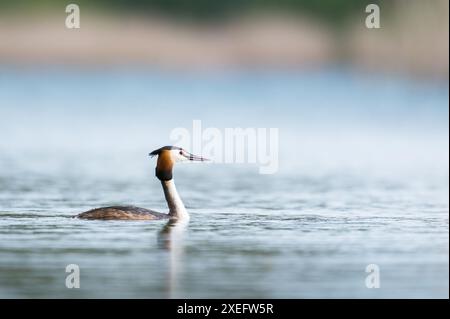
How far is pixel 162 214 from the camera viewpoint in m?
15.2

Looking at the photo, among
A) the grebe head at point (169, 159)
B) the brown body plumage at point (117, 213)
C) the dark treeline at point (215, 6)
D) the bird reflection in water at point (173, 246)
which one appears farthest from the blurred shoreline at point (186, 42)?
the bird reflection in water at point (173, 246)

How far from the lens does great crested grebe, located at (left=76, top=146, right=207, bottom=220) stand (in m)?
14.7

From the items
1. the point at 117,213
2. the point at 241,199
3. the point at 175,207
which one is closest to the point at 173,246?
Result: the point at 117,213

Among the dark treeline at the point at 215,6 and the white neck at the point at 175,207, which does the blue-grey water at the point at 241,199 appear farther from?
the dark treeline at the point at 215,6

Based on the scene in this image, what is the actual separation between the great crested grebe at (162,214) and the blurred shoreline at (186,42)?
19919mm

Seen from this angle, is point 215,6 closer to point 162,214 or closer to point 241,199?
point 241,199

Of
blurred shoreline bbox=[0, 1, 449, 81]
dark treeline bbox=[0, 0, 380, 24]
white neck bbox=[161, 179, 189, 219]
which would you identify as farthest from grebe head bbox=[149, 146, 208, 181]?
dark treeline bbox=[0, 0, 380, 24]

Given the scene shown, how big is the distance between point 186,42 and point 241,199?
20.7 meters

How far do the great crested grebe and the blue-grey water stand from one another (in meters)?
0.17

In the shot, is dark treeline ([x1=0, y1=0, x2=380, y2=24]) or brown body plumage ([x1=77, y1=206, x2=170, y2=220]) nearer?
brown body plumage ([x1=77, y1=206, x2=170, y2=220])

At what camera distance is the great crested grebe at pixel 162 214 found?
14.7m

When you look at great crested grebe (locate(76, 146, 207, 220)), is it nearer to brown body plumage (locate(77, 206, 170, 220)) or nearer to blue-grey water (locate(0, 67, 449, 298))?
brown body plumage (locate(77, 206, 170, 220))

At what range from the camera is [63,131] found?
100 feet
